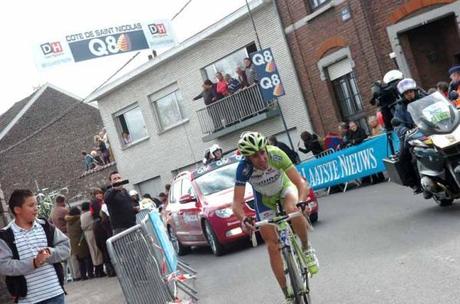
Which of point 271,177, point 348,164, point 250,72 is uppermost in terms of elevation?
point 250,72

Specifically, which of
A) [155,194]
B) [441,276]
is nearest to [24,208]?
[441,276]

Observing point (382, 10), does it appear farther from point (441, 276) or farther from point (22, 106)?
point (22, 106)

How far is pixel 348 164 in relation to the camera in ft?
54.6

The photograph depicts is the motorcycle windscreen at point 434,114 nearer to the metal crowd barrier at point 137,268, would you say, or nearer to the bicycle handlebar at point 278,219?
the bicycle handlebar at point 278,219

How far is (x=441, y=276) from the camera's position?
22.0ft

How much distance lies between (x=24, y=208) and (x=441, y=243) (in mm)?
4930

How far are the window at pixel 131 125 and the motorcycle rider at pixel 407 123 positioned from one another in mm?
22030

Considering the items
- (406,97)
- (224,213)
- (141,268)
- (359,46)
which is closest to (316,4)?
(359,46)

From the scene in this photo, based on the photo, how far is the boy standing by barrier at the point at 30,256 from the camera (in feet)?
17.5

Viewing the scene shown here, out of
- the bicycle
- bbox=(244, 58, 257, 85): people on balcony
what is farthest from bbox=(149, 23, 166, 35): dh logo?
the bicycle

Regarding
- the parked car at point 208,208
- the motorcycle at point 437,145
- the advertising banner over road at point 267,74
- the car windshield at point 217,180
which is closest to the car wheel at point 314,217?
the parked car at point 208,208

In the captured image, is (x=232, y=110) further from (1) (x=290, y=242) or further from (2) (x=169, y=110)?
(1) (x=290, y=242)

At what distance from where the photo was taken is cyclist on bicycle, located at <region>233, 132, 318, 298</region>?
261 inches

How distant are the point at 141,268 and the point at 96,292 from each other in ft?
16.3
